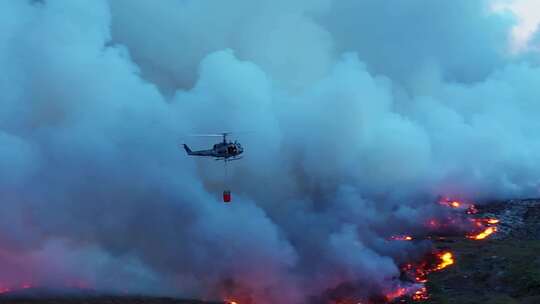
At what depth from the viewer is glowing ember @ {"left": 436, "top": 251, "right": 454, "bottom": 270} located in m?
59.4

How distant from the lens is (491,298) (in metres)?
48.5

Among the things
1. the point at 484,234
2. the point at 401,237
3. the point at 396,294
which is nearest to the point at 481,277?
the point at 396,294

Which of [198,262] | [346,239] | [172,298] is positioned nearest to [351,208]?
[346,239]

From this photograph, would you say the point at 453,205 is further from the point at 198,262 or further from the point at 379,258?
the point at 198,262

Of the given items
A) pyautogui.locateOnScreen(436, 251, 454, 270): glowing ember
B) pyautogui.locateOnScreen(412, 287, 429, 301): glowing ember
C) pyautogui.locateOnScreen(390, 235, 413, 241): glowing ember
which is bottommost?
pyautogui.locateOnScreen(412, 287, 429, 301): glowing ember

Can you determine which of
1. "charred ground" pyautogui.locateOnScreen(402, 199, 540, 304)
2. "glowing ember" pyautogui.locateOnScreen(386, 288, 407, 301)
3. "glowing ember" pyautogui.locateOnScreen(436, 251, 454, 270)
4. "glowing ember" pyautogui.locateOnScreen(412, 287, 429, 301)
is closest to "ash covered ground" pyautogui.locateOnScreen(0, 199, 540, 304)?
"charred ground" pyautogui.locateOnScreen(402, 199, 540, 304)

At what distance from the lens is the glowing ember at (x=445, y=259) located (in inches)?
2340

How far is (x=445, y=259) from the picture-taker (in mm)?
61250

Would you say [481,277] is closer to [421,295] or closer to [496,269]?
[496,269]

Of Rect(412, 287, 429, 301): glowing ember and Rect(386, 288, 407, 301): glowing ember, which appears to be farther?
Rect(386, 288, 407, 301): glowing ember

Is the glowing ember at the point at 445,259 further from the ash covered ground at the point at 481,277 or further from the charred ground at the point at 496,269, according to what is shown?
the charred ground at the point at 496,269

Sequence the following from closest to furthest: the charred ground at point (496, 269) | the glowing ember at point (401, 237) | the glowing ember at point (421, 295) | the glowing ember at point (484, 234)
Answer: the charred ground at point (496, 269)
the glowing ember at point (421, 295)
the glowing ember at point (401, 237)
the glowing ember at point (484, 234)

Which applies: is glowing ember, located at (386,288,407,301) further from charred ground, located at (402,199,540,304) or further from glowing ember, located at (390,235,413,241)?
glowing ember, located at (390,235,413,241)

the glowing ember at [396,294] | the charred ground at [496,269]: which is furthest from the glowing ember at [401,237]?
the glowing ember at [396,294]
